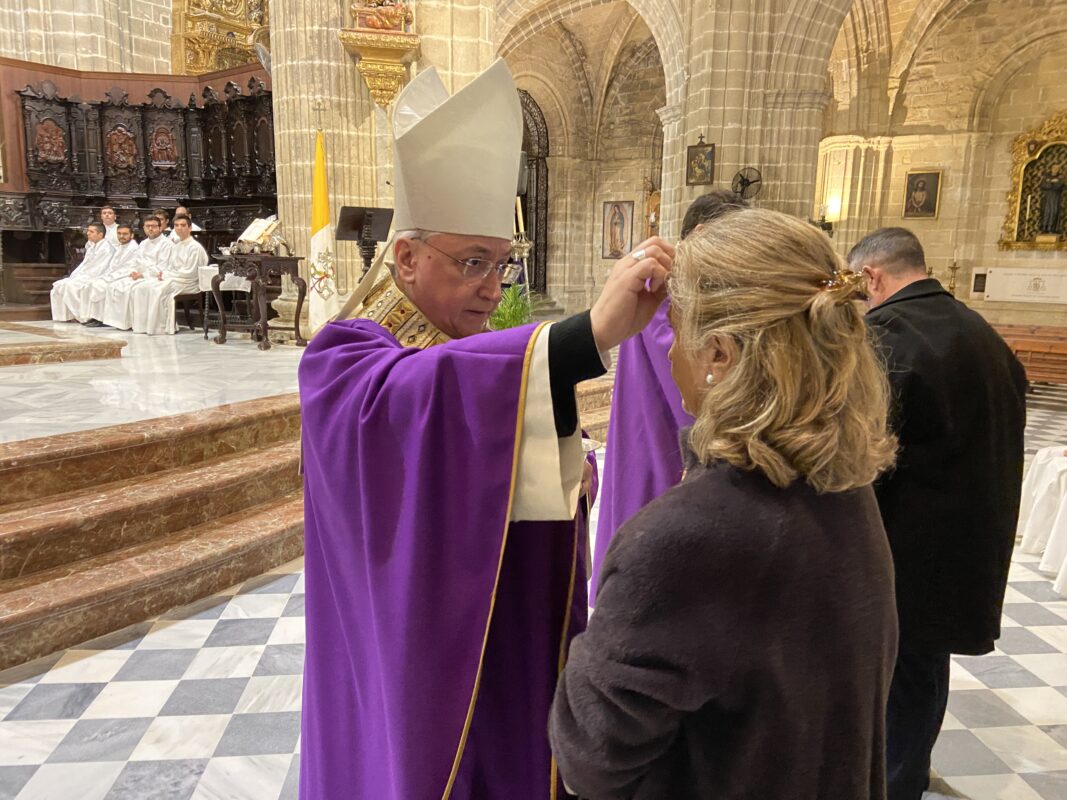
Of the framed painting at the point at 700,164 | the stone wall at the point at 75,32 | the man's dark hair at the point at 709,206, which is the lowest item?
the man's dark hair at the point at 709,206

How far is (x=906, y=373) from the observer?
1.95 metres

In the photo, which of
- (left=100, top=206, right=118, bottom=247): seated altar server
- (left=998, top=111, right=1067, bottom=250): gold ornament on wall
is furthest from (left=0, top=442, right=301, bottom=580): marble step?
(left=998, top=111, right=1067, bottom=250): gold ornament on wall

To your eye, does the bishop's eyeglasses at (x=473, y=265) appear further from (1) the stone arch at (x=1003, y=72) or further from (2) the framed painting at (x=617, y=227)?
(2) the framed painting at (x=617, y=227)

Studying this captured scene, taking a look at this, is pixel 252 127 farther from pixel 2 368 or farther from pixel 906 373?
pixel 906 373

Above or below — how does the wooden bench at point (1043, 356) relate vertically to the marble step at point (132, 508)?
above

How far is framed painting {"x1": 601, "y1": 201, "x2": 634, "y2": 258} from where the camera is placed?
18453mm

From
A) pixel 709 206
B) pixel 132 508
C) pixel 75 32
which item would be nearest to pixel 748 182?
pixel 709 206

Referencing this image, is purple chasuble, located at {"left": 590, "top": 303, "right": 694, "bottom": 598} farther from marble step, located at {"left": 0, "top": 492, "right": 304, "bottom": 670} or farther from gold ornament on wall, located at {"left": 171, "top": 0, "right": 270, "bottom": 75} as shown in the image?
gold ornament on wall, located at {"left": 171, "top": 0, "right": 270, "bottom": 75}

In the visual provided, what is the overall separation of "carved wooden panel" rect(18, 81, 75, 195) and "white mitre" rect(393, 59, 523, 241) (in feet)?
44.6

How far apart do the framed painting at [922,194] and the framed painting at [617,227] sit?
6252mm

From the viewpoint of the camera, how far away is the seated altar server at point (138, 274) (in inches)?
390

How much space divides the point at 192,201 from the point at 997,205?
15.7m

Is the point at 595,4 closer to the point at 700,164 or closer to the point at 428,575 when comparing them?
the point at 700,164

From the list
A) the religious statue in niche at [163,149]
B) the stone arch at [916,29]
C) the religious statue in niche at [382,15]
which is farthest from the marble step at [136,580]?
the stone arch at [916,29]
